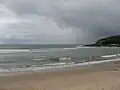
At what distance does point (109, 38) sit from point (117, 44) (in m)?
2.66

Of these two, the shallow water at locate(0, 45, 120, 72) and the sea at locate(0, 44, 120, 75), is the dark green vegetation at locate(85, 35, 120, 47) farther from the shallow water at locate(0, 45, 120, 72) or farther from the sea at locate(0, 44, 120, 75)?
the shallow water at locate(0, 45, 120, 72)

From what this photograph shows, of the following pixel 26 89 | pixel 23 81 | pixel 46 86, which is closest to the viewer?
pixel 26 89

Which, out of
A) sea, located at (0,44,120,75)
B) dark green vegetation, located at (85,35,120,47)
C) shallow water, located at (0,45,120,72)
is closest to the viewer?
sea, located at (0,44,120,75)

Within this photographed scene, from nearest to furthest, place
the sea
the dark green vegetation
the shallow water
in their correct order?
the sea, the shallow water, the dark green vegetation

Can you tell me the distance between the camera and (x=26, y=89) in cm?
535

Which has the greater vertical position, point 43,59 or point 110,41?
point 110,41

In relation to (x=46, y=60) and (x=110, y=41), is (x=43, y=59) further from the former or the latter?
(x=110, y=41)

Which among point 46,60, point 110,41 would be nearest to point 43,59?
point 46,60

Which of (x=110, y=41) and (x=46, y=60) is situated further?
(x=110, y=41)

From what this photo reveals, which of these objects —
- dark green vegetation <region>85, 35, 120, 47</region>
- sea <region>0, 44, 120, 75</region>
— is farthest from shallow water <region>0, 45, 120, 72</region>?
dark green vegetation <region>85, 35, 120, 47</region>

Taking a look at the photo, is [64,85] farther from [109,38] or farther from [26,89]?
[109,38]

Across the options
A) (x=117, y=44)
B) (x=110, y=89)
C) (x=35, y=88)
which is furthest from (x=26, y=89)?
(x=117, y=44)

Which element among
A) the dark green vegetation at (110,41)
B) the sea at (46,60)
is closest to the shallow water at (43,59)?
the sea at (46,60)

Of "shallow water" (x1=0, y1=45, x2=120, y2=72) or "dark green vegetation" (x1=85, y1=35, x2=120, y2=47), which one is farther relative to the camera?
"dark green vegetation" (x1=85, y1=35, x2=120, y2=47)
